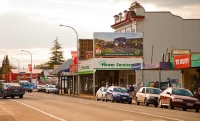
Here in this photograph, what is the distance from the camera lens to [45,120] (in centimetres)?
1928

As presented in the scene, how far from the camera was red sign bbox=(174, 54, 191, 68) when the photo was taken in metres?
36.8

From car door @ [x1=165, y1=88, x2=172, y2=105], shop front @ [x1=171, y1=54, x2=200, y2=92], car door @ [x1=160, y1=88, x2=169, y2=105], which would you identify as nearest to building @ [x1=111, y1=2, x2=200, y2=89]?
shop front @ [x1=171, y1=54, x2=200, y2=92]

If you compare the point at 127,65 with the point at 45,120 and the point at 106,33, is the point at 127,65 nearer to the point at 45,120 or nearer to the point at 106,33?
the point at 106,33

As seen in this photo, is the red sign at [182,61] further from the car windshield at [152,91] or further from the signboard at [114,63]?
the signboard at [114,63]

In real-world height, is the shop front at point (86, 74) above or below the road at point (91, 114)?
above

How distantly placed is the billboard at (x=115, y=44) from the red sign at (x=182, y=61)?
23.2 meters

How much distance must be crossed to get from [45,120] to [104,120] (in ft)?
8.24

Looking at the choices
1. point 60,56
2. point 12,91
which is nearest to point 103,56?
point 12,91

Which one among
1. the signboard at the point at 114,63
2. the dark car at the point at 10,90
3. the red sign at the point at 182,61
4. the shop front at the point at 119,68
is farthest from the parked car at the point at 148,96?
the signboard at the point at 114,63

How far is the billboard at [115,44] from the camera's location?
62.3 meters

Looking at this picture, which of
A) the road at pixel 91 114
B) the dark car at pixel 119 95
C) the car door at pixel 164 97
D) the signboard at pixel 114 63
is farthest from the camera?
the signboard at pixel 114 63

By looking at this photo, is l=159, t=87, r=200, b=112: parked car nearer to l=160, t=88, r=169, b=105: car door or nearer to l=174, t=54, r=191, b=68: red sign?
l=160, t=88, r=169, b=105: car door

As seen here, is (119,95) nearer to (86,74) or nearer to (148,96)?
(148,96)

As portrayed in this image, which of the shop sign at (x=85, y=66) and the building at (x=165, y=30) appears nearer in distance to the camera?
the shop sign at (x=85, y=66)
